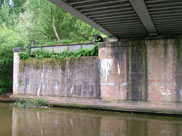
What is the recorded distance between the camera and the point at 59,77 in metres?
13.0

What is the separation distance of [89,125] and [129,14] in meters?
5.27

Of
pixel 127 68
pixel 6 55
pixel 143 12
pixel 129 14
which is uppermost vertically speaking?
pixel 129 14

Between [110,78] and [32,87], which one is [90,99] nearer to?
[110,78]

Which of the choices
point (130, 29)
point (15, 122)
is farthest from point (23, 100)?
point (130, 29)

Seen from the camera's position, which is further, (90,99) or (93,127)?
(90,99)

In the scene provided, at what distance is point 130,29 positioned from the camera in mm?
10516

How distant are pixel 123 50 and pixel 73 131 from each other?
6.34 meters

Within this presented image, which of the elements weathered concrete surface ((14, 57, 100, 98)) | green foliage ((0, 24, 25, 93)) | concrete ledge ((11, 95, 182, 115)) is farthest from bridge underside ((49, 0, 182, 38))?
green foliage ((0, 24, 25, 93))

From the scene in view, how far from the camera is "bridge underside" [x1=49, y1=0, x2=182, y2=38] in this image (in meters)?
6.87

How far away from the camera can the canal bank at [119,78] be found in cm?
1035

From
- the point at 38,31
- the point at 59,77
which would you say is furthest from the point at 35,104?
the point at 38,31

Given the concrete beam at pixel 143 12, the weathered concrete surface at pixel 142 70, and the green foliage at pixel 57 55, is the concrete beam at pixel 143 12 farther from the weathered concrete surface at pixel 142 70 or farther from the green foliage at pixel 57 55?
the green foliage at pixel 57 55

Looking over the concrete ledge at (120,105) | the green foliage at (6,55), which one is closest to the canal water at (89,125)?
the concrete ledge at (120,105)

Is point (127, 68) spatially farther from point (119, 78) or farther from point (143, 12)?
point (143, 12)
